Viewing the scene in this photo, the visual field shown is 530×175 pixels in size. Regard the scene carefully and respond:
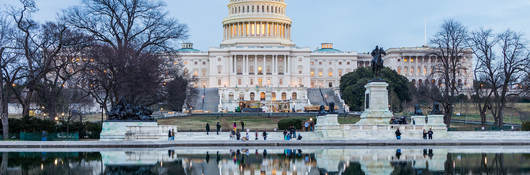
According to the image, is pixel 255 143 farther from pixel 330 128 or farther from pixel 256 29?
pixel 256 29

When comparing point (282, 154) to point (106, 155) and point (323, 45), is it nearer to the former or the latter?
point (106, 155)

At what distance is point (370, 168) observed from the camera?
21141 millimetres

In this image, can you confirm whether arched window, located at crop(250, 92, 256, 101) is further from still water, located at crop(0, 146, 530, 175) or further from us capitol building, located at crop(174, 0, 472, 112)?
still water, located at crop(0, 146, 530, 175)

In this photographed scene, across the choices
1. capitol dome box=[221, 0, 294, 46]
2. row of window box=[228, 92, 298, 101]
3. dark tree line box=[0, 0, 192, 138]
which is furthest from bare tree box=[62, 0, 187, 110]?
capitol dome box=[221, 0, 294, 46]

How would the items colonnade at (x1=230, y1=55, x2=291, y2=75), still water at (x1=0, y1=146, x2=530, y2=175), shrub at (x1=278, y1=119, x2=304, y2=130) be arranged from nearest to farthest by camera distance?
still water at (x1=0, y1=146, x2=530, y2=175), shrub at (x1=278, y1=119, x2=304, y2=130), colonnade at (x1=230, y1=55, x2=291, y2=75)

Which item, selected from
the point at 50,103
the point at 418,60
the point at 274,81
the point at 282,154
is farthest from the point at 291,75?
the point at 282,154

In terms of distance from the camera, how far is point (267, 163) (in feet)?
76.6

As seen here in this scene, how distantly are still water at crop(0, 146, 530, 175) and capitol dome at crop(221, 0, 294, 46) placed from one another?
4611 inches

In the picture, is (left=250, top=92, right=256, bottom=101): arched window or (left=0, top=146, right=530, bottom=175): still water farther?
(left=250, top=92, right=256, bottom=101): arched window

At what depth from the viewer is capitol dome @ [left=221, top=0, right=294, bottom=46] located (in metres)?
146

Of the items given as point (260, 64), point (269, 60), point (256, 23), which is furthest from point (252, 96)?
point (256, 23)

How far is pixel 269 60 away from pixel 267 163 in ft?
385

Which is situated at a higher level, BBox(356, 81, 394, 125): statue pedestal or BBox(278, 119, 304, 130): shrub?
BBox(356, 81, 394, 125): statue pedestal

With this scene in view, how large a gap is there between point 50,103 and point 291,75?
3754 inches
